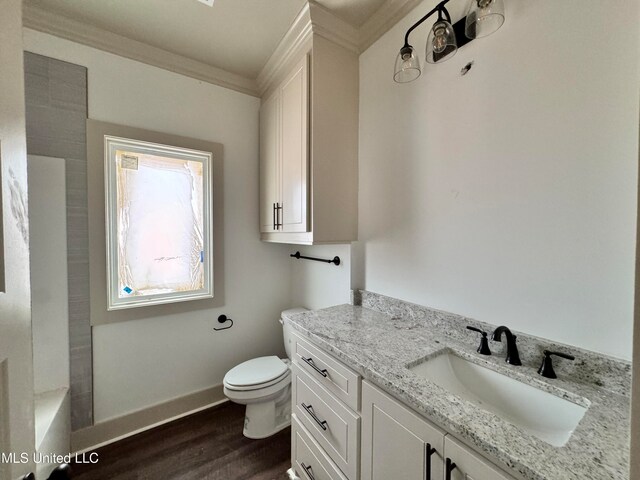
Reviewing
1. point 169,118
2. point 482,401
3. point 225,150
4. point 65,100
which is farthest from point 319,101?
point 482,401

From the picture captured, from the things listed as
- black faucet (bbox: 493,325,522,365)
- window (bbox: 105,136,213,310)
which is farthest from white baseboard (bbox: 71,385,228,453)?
black faucet (bbox: 493,325,522,365)

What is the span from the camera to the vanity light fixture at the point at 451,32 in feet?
2.99

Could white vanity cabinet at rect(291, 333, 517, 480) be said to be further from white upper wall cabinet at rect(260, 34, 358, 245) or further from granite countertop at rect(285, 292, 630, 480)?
white upper wall cabinet at rect(260, 34, 358, 245)

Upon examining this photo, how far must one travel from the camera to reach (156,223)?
185 centimetres

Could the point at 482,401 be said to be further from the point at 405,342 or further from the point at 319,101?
the point at 319,101

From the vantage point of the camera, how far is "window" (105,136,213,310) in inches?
66.9

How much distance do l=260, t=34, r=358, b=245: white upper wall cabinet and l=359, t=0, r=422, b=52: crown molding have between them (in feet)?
0.39

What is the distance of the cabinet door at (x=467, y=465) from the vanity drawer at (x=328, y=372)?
0.35m

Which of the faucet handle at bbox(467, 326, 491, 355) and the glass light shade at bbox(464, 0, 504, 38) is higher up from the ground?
the glass light shade at bbox(464, 0, 504, 38)

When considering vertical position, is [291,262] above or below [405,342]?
above

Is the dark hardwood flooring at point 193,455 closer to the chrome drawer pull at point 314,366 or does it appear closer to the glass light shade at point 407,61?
the chrome drawer pull at point 314,366

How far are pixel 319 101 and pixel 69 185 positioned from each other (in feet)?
5.21

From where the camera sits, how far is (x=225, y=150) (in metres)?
2.06

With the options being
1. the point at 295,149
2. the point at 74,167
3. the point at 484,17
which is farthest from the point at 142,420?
the point at 484,17
